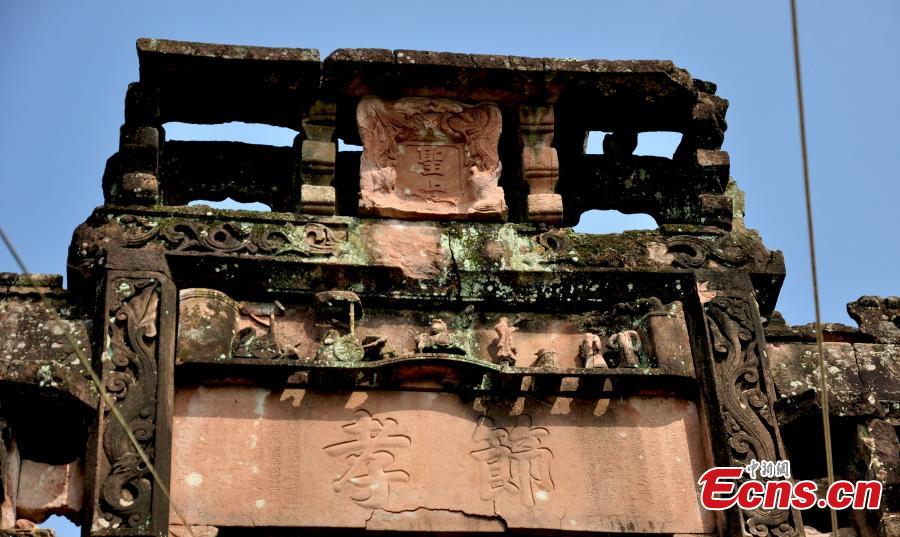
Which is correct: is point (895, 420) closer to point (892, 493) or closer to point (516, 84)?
point (892, 493)

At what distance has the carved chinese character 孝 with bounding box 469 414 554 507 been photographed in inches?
380

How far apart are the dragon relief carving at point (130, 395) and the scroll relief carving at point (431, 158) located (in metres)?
1.68

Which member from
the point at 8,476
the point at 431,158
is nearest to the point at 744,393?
the point at 431,158

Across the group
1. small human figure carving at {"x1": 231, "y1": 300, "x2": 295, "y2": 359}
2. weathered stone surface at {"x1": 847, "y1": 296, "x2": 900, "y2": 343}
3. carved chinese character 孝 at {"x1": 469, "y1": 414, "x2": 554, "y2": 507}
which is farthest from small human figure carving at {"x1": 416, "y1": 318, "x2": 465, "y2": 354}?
weathered stone surface at {"x1": 847, "y1": 296, "x2": 900, "y2": 343}

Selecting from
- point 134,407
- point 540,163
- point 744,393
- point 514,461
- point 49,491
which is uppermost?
point 540,163

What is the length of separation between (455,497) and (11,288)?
2916mm

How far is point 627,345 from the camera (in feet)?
33.4

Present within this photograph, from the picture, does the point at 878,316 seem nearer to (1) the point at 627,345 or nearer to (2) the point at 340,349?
(1) the point at 627,345

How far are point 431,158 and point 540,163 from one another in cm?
71

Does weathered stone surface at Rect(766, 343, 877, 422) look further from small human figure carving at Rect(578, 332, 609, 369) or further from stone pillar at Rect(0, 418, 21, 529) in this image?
stone pillar at Rect(0, 418, 21, 529)

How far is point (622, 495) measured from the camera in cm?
970

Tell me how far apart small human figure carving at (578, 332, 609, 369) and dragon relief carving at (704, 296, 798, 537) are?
68 cm

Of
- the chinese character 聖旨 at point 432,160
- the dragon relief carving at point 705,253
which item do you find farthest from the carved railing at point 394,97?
the chinese character 聖旨 at point 432,160

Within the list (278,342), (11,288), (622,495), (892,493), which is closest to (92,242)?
(11,288)
